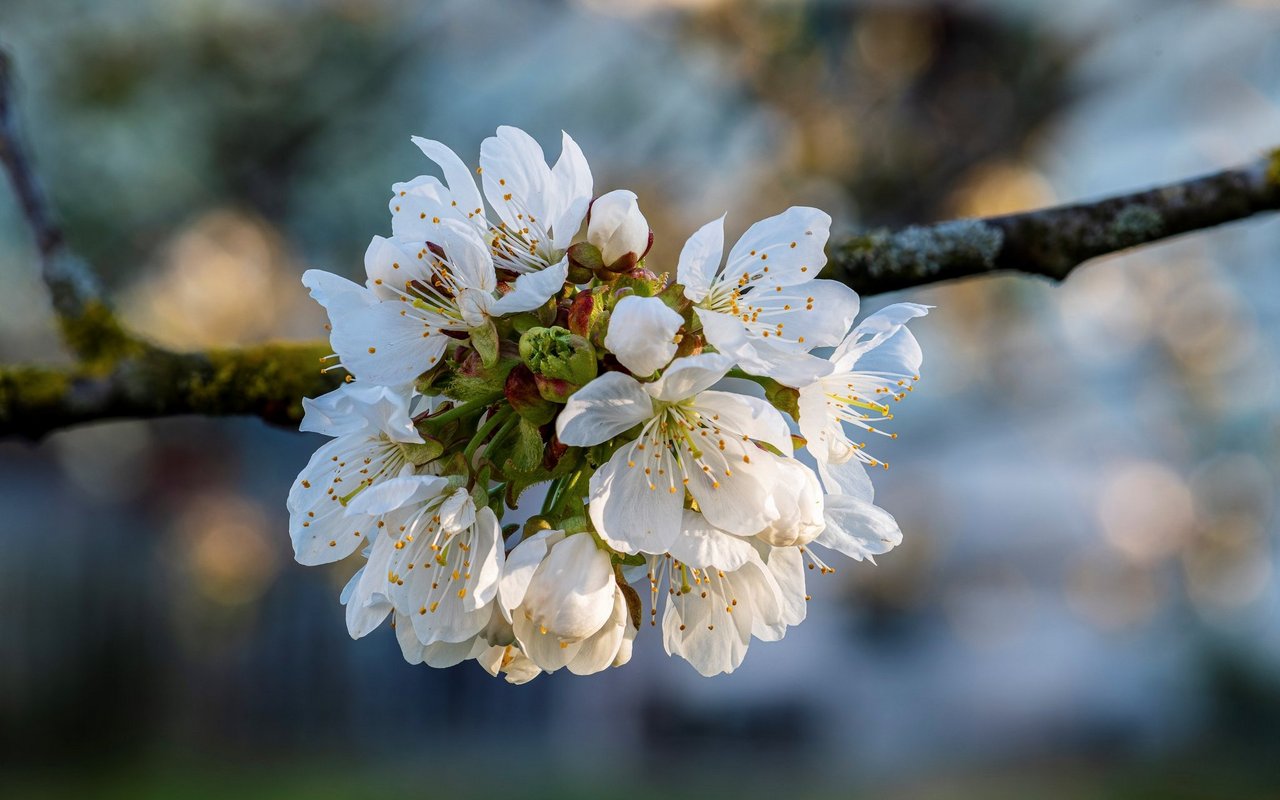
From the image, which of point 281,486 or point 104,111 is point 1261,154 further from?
point 281,486

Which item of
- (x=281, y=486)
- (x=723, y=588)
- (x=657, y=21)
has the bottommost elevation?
(x=723, y=588)

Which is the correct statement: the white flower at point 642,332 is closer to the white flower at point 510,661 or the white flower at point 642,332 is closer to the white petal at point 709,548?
the white petal at point 709,548

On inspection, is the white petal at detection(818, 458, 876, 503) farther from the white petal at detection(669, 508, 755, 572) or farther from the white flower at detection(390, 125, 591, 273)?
the white flower at detection(390, 125, 591, 273)

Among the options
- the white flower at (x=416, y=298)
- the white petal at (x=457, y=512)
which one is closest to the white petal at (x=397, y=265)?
the white flower at (x=416, y=298)

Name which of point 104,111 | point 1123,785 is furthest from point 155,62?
point 1123,785

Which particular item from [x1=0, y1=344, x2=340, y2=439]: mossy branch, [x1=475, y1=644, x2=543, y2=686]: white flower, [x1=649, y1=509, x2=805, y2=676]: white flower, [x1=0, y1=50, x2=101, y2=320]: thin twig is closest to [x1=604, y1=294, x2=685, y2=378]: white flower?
[x1=649, y1=509, x2=805, y2=676]: white flower
